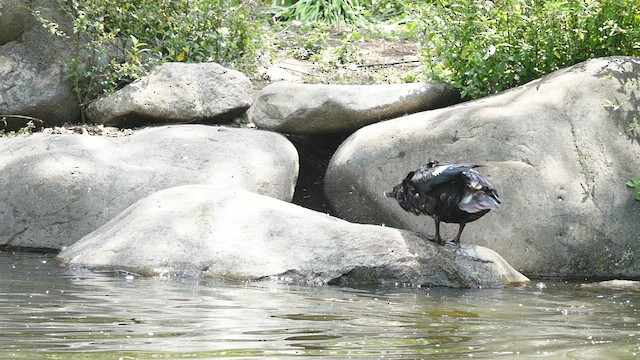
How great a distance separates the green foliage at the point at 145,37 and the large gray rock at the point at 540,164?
2999 mm

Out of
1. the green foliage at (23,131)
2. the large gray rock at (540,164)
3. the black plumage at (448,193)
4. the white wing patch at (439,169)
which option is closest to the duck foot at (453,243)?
the black plumage at (448,193)

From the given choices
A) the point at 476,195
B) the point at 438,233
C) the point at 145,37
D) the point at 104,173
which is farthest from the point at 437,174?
the point at 145,37

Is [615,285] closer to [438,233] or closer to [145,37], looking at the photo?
[438,233]

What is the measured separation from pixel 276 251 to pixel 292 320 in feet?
6.85

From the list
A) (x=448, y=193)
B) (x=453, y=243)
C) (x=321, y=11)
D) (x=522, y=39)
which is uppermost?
(x=321, y=11)

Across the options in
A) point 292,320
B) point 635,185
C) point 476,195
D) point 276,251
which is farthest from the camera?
point 635,185

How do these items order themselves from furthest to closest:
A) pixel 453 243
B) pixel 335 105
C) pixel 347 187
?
pixel 335 105 < pixel 347 187 < pixel 453 243

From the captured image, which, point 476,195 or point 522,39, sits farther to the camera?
point 522,39

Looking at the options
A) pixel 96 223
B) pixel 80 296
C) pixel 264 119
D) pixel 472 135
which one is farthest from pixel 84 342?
pixel 264 119

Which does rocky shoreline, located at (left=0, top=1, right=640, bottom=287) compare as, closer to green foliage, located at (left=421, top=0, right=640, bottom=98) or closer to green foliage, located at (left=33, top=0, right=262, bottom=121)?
green foliage, located at (left=421, top=0, right=640, bottom=98)

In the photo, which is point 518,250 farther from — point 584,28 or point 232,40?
point 232,40

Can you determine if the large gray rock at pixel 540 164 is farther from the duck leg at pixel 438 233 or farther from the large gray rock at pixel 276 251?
the duck leg at pixel 438 233

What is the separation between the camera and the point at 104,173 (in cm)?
945

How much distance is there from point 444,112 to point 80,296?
448cm
